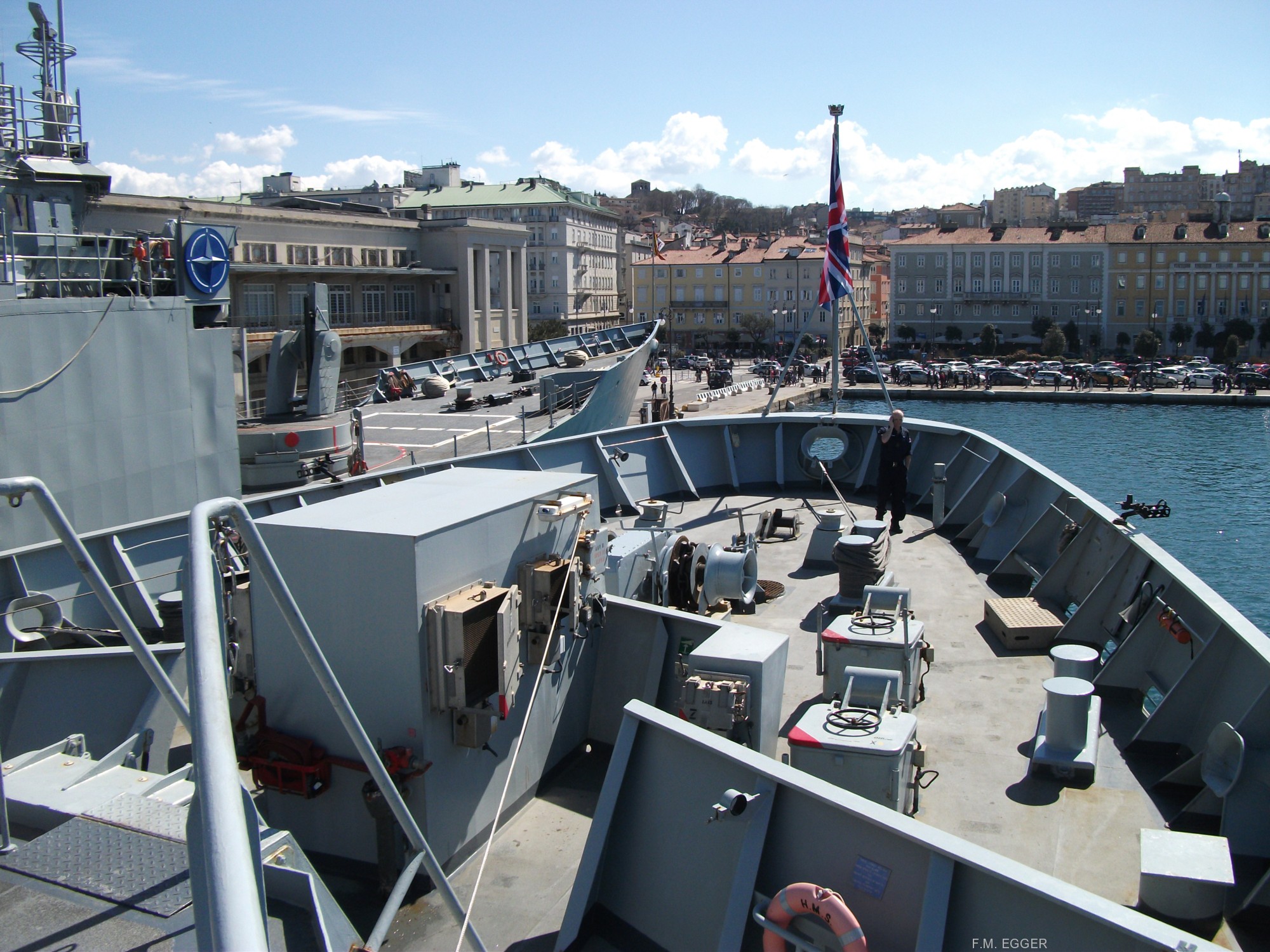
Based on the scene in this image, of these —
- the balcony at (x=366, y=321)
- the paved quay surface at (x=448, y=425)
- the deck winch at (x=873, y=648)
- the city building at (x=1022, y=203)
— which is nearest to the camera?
the deck winch at (x=873, y=648)

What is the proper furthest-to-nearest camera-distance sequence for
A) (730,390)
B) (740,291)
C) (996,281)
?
(740,291) < (996,281) < (730,390)

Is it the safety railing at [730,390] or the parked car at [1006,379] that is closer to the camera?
the safety railing at [730,390]

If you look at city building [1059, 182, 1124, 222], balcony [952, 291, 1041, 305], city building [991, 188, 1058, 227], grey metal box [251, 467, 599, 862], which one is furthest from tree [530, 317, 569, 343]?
city building [1059, 182, 1124, 222]

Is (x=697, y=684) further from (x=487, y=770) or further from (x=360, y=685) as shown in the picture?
(x=360, y=685)

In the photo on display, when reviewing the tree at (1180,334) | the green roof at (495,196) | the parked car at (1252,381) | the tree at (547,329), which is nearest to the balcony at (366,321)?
the tree at (547,329)

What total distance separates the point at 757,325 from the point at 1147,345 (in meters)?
29.1

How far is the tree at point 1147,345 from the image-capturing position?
66688 millimetres

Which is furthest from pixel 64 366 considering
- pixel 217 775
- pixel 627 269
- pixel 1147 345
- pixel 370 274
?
pixel 627 269

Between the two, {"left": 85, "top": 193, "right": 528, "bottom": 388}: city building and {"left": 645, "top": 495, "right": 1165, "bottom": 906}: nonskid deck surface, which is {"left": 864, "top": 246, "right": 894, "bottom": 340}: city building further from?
{"left": 645, "top": 495, "right": 1165, "bottom": 906}: nonskid deck surface

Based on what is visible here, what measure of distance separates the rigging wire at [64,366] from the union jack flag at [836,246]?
8.75m

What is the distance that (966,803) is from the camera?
211 inches

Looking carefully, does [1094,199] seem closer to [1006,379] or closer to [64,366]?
[1006,379]

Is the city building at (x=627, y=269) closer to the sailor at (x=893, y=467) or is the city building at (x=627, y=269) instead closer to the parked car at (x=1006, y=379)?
the parked car at (x=1006, y=379)

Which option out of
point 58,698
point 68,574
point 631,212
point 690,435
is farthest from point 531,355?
point 631,212
